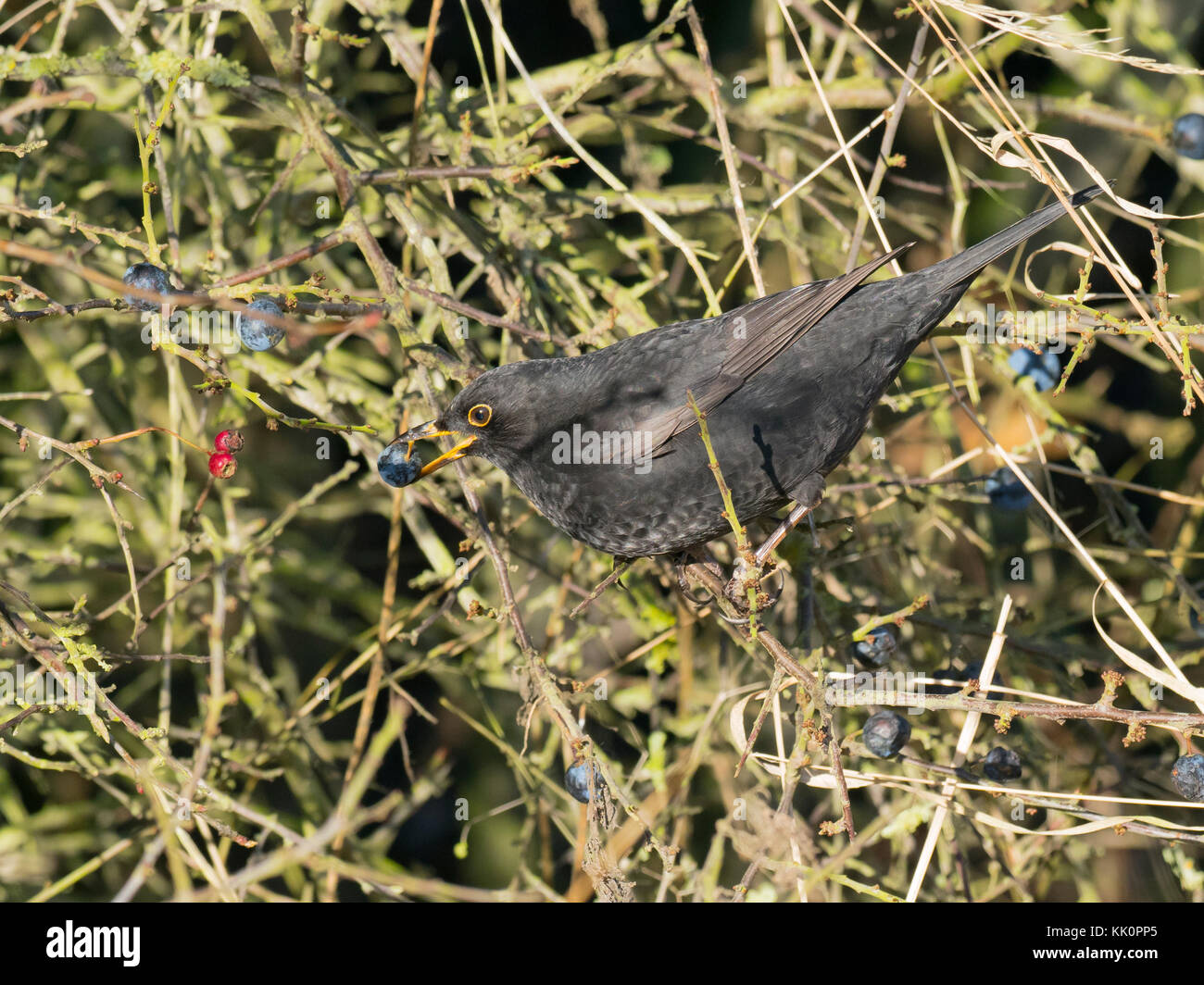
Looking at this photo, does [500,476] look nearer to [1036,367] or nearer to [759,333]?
[759,333]

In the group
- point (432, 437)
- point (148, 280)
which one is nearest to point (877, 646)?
point (432, 437)

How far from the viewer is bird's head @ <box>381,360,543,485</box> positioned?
10.3ft

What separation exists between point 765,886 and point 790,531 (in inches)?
50.1

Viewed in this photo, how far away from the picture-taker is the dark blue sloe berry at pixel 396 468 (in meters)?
2.97

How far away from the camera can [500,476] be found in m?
3.66

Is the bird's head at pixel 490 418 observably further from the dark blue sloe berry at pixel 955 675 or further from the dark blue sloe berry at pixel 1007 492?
the dark blue sloe berry at pixel 1007 492

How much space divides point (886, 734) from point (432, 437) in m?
1.60

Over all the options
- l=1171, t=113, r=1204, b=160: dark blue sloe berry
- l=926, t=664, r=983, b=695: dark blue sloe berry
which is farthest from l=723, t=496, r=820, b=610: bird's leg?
l=1171, t=113, r=1204, b=160: dark blue sloe berry

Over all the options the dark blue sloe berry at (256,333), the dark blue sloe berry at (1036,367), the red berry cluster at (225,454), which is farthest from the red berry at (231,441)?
the dark blue sloe berry at (1036,367)

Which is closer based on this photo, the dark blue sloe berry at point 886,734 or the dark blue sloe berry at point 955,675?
the dark blue sloe berry at point 886,734

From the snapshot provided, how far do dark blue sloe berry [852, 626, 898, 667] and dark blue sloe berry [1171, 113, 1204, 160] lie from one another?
2.22 metres

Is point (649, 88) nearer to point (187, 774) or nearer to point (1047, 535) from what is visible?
point (1047, 535)

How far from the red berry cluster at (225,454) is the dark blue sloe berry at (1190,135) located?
3547 mm

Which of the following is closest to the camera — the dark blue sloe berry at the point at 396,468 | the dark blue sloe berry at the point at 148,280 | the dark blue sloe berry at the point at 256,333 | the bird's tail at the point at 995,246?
the dark blue sloe berry at the point at 148,280
